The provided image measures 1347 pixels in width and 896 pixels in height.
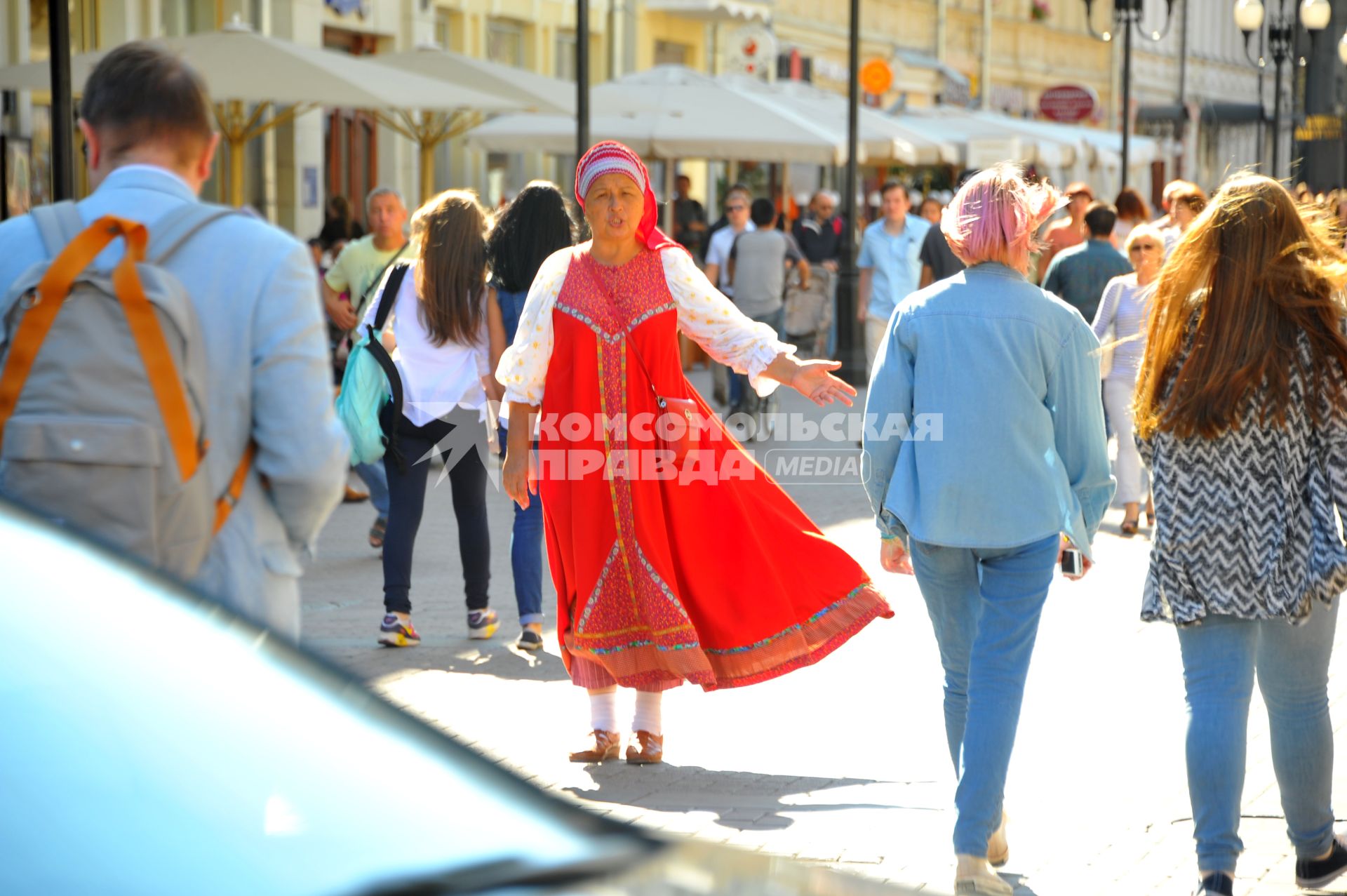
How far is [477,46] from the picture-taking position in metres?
28.8

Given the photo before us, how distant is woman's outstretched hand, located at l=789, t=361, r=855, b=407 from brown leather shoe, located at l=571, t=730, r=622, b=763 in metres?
1.32

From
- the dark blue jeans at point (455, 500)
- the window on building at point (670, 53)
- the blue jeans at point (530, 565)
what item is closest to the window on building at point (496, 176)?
the window on building at point (670, 53)

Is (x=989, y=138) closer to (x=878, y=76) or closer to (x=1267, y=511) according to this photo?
(x=878, y=76)

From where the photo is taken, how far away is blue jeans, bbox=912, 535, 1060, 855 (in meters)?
4.94

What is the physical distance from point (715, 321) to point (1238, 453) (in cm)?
217

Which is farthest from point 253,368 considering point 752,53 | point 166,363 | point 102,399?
point 752,53

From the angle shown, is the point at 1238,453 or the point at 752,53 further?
the point at 752,53

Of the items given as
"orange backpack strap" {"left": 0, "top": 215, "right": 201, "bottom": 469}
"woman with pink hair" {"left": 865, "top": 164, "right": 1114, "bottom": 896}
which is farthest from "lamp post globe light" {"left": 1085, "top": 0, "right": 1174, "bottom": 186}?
"orange backpack strap" {"left": 0, "top": 215, "right": 201, "bottom": 469}

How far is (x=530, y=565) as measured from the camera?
842cm

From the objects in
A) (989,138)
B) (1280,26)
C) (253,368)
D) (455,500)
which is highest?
(1280,26)

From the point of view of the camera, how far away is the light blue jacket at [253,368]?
3.59m

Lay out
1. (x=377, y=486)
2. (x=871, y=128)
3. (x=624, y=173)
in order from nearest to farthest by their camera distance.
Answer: (x=624, y=173), (x=377, y=486), (x=871, y=128)

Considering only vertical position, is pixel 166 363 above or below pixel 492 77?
below

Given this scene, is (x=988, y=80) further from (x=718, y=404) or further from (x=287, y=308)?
(x=287, y=308)
